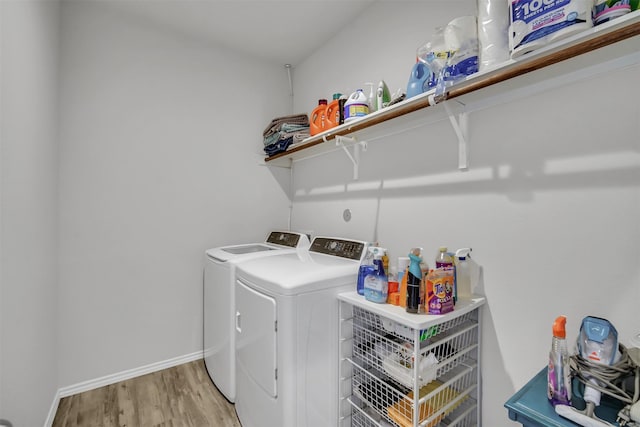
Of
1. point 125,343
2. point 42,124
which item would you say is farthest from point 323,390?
point 42,124

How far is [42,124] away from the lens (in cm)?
150

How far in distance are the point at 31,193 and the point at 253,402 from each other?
152 cm

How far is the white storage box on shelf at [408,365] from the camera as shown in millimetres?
1150

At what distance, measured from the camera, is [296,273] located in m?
1.44

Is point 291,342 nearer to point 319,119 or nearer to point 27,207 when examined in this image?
point 27,207

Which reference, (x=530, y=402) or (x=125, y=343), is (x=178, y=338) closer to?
(x=125, y=343)

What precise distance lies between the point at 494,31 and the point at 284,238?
2.00m

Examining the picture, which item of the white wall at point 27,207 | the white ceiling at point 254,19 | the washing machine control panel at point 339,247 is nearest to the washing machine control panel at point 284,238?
the washing machine control panel at point 339,247

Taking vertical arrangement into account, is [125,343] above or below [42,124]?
below

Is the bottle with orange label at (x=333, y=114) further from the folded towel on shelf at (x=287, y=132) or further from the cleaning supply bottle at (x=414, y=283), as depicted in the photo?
the cleaning supply bottle at (x=414, y=283)

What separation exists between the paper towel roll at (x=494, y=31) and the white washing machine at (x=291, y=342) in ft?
3.72

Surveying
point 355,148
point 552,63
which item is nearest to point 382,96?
point 355,148

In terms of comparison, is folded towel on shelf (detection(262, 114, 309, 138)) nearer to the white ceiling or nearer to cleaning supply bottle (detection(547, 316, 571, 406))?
the white ceiling

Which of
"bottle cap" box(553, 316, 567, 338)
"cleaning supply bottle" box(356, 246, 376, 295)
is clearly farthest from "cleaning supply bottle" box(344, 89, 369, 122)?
"bottle cap" box(553, 316, 567, 338)
